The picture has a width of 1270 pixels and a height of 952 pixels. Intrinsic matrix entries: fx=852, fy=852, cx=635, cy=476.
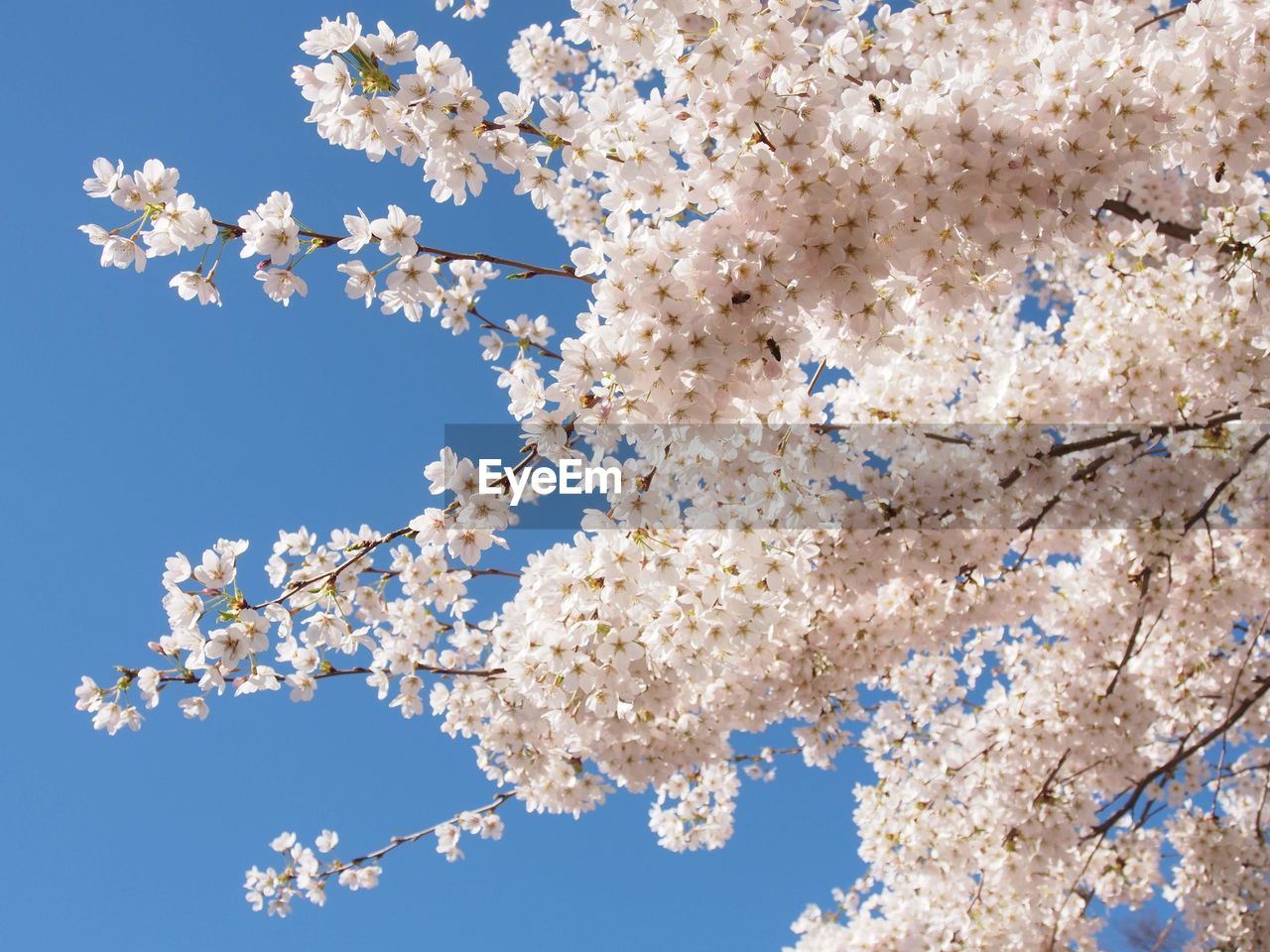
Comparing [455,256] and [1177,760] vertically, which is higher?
[455,256]

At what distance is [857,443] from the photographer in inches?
224

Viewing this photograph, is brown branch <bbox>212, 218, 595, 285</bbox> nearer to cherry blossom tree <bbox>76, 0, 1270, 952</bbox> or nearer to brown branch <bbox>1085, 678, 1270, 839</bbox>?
cherry blossom tree <bbox>76, 0, 1270, 952</bbox>

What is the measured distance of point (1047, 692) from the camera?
21.4 ft

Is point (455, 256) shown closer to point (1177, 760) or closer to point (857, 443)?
point (857, 443)

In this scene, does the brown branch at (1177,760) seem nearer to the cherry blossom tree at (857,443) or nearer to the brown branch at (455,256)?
the cherry blossom tree at (857,443)

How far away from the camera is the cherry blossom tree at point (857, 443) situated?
3.06m

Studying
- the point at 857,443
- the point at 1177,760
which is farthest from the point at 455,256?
the point at 1177,760

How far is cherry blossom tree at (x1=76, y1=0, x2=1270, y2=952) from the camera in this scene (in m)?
3.06

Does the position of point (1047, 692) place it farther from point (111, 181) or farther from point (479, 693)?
point (111, 181)

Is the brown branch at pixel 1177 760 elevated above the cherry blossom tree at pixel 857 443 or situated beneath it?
situated beneath

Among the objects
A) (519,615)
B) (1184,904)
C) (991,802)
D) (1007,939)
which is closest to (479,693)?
(519,615)

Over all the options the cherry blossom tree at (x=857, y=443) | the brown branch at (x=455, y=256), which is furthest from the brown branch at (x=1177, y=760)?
the brown branch at (x=455, y=256)

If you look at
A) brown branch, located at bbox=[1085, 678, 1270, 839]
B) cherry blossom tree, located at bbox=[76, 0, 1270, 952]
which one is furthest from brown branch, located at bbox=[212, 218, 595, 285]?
brown branch, located at bbox=[1085, 678, 1270, 839]

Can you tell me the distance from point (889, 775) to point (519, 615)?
4.05 meters
